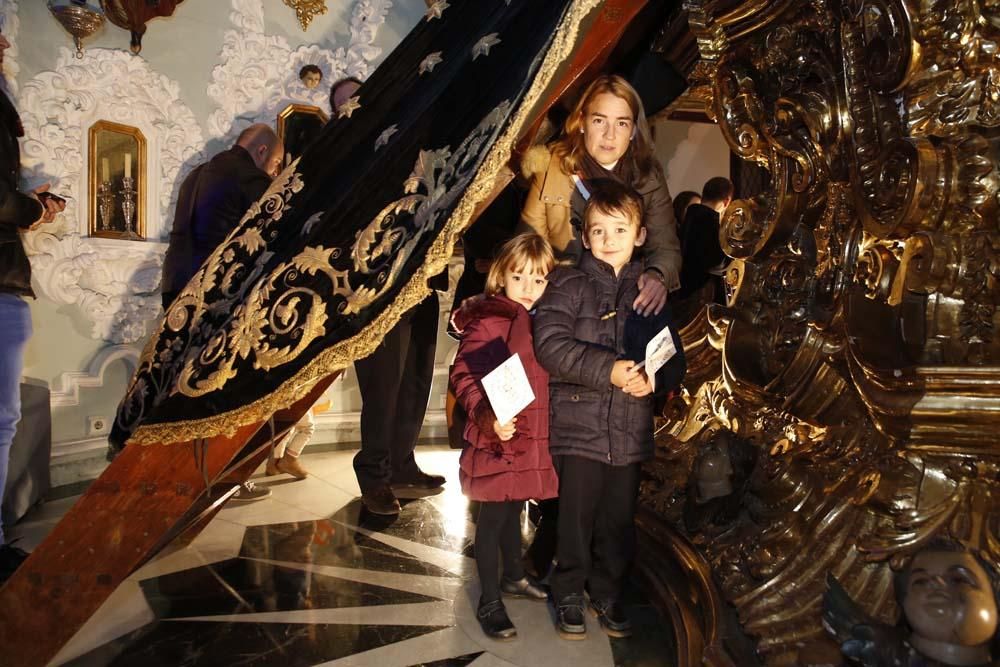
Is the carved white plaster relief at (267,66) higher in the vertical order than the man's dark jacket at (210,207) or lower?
higher

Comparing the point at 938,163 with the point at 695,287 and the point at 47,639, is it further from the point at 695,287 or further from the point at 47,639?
the point at 47,639

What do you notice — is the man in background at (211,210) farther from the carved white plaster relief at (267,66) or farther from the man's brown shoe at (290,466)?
the carved white plaster relief at (267,66)

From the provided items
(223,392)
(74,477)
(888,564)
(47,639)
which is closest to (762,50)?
(888,564)

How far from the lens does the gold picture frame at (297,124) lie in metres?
4.59

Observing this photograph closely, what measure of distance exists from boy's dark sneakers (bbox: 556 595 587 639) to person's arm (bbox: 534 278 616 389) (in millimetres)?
580

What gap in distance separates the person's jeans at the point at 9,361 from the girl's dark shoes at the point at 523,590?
69.8 inches

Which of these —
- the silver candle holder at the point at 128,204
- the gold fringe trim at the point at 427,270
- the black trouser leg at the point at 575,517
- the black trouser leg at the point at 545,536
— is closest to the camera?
the gold fringe trim at the point at 427,270

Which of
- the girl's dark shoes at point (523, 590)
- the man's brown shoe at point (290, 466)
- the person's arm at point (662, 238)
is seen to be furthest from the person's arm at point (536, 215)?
the man's brown shoe at point (290, 466)

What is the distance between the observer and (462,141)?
1833mm

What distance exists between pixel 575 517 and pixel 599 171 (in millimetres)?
1002

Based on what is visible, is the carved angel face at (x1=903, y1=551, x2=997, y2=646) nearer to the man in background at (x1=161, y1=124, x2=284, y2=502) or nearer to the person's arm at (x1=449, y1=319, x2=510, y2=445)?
the person's arm at (x1=449, y1=319, x2=510, y2=445)

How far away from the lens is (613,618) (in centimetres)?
196

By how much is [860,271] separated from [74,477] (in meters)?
3.69

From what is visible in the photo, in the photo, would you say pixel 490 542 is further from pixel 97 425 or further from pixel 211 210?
pixel 97 425
